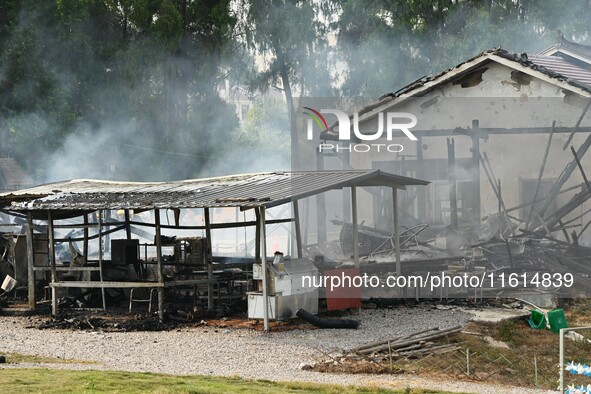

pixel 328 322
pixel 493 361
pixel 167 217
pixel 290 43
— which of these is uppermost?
pixel 290 43

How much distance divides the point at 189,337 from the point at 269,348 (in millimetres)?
1985

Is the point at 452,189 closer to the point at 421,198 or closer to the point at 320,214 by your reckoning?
the point at 320,214

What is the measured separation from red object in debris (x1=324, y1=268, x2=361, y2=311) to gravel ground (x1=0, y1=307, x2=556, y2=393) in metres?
0.35

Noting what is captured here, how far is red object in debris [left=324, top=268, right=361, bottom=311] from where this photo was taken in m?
21.4

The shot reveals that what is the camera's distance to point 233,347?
17.5 m

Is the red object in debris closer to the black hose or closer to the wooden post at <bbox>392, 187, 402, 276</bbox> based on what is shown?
the wooden post at <bbox>392, 187, 402, 276</bbox>

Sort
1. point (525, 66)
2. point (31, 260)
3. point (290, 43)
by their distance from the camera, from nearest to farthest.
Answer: point (31, 260) → point (525, 66) → point (290, 43)

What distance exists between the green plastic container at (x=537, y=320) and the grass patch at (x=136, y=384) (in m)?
6.46

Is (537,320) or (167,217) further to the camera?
(167,217)

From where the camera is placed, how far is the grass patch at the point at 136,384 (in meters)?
12.8

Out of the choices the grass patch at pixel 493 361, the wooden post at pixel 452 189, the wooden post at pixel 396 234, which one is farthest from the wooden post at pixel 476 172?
the grass patch at pixel 493 361

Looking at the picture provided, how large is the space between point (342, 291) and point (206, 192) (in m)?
3.33

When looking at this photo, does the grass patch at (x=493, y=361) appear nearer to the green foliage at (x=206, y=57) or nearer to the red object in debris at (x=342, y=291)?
the red object in debris at (x=342, y=291)

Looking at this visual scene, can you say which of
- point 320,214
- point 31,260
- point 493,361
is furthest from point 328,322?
point 320,214
